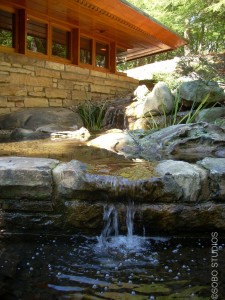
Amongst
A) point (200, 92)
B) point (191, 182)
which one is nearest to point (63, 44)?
point (200, 92)

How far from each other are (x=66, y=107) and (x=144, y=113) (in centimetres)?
228

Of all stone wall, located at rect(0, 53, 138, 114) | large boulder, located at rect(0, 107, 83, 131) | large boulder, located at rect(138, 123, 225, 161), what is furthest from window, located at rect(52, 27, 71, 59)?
large boulder, located at rect(138, 123, 225, 161)

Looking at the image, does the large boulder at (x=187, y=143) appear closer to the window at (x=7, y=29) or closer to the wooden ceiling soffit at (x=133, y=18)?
the wooden ceiling soffit at (x=133, y=18)

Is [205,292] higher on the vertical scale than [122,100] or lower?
lower

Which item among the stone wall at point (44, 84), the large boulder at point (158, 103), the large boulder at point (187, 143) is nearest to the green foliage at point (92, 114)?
the stone wall at point (44, 84)

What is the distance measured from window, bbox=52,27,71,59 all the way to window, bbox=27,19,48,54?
39cm

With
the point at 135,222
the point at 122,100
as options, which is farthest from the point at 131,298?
the point at 122,100

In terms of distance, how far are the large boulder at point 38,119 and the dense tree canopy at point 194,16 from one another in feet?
19.1

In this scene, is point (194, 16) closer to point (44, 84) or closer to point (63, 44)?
point (63, 44)

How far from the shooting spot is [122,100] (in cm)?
953

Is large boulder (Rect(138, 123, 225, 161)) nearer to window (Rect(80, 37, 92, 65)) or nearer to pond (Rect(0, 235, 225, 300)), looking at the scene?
pond (Rect(0, 235, 225, 300))

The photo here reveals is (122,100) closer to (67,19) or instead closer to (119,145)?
(67,19)

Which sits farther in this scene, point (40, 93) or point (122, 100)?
point (122, 100)

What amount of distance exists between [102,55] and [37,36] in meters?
3.38
